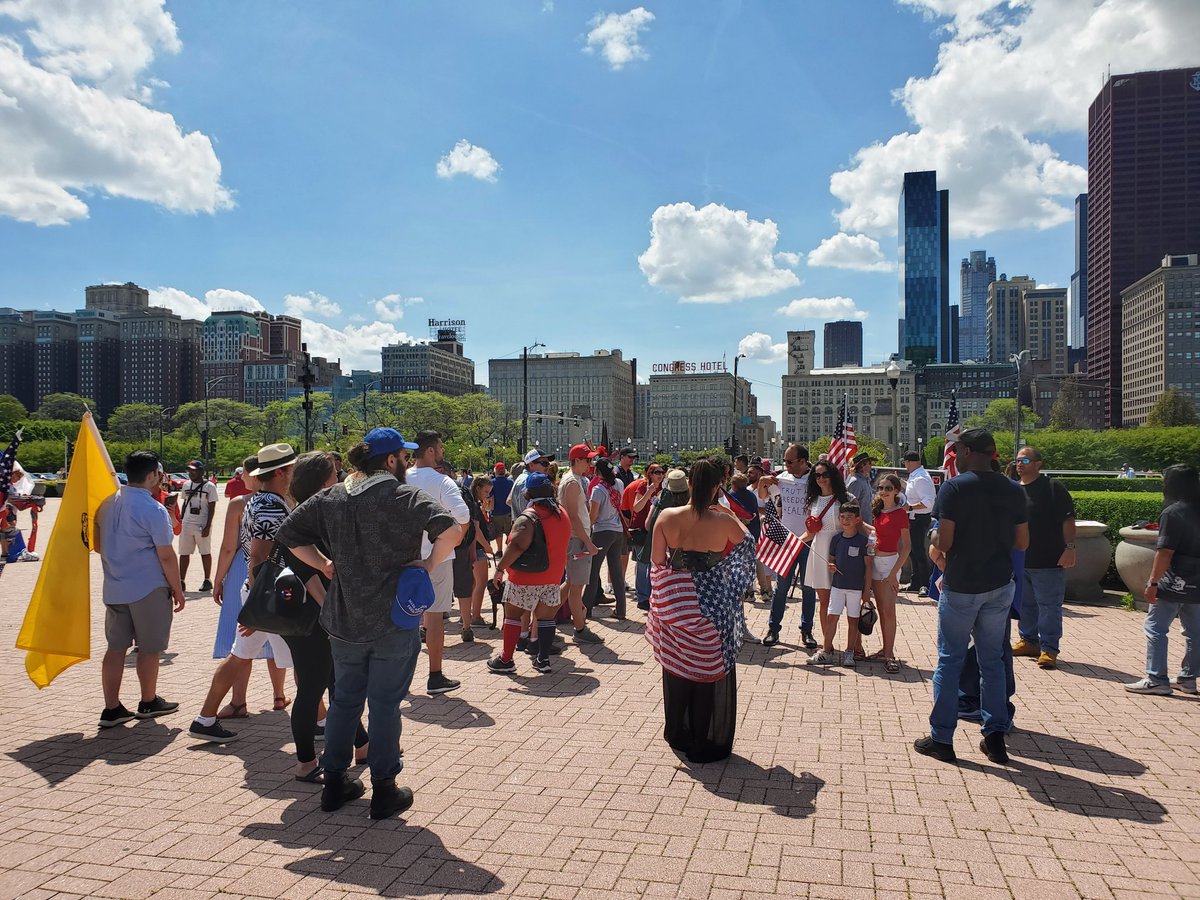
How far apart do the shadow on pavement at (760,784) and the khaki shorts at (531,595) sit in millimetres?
2639

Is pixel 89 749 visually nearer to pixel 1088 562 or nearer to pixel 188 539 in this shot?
pixel 188 539

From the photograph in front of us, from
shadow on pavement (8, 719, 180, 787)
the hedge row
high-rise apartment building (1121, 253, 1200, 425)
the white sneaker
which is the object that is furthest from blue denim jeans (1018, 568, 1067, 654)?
high-rise apartment building (1121, 253, 1200, 425)

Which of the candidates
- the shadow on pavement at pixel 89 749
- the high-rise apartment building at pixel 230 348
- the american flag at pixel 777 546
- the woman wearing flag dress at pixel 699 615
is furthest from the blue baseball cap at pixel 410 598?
the high-rise apartment building at pixel 230 348

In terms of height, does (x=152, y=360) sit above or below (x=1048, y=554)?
above

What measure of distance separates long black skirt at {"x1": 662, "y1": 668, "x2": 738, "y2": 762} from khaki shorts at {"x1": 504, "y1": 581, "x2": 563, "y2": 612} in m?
2.36

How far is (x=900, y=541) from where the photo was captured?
7.82m

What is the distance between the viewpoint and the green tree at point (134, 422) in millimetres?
113875

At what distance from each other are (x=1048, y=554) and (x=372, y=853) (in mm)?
6517

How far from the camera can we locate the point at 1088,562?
11.0 m

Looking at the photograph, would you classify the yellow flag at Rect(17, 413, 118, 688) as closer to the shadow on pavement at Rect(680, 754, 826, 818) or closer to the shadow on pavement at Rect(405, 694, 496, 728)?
the shadow on pavement at Rect(405, 694, 496, 728)

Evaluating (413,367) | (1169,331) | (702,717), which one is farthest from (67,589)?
(413,367)

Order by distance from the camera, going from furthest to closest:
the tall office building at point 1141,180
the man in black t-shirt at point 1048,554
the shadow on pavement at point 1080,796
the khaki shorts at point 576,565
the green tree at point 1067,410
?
the tall office building at point 1141,180, the green tree at point 1067,410, the khaki shorts at point 576,565, the man in black t-shirt at point 1048,554, the shadow on pavement at point 1080,796

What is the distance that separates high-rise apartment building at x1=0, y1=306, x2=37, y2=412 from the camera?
16475cm

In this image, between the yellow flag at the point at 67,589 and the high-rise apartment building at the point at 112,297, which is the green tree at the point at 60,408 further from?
the yellow flag at the point at 67,589
